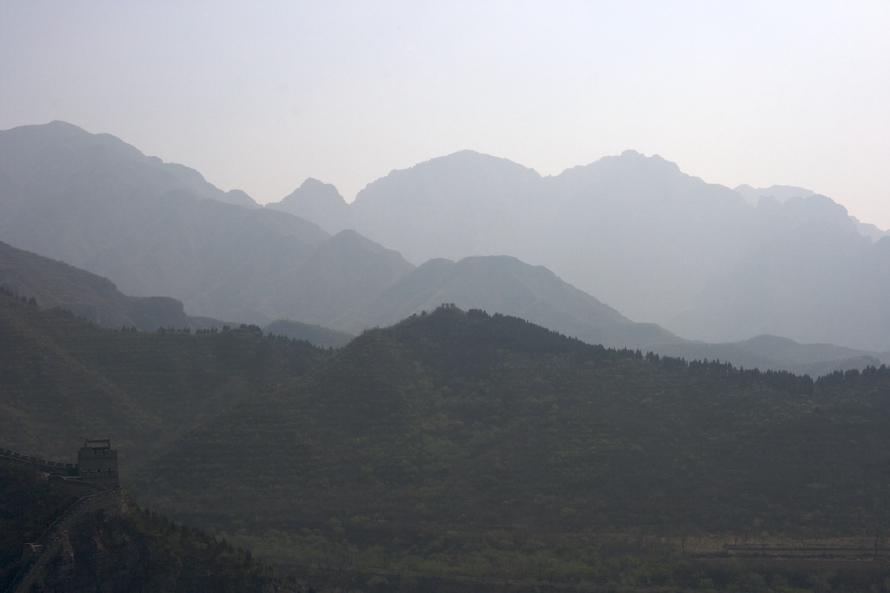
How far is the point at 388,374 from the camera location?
6844 cm

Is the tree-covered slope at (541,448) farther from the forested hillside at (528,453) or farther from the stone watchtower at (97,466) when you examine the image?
the stone watchtower at (97,466)

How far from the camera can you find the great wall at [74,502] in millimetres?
29484

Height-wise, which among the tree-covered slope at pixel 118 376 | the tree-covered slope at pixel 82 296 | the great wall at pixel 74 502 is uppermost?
the tree-covered slope at pixel 82 296

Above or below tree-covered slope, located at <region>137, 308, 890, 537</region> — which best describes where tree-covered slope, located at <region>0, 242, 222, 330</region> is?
above

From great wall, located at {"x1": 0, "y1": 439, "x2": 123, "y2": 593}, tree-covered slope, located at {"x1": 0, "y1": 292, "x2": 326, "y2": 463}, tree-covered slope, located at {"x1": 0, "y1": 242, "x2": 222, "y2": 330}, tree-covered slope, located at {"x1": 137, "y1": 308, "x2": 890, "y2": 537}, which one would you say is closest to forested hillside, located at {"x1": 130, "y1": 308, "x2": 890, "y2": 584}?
tree-covered slope, located at {"x1": 137, "y1": 308, "x2": 890, "y2": 537}

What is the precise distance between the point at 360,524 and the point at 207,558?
69.5 feet

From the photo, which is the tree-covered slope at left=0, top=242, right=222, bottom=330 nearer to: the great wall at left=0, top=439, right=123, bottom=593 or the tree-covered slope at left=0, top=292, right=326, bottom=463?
the tree-covered slope at left=0, top=292, right=326, bottom=463

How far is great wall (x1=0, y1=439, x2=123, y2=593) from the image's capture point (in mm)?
29484

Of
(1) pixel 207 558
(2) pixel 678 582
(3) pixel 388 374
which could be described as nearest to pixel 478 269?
(3) pixel 388 374

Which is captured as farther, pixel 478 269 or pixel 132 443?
pixel 478 269

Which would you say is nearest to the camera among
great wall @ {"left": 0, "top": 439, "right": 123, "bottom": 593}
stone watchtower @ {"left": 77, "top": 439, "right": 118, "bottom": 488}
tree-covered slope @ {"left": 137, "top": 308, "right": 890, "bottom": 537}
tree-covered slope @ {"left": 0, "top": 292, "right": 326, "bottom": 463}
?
great wall @ {"left": 0, "top": 439, "right": 123, "bottom": 593}

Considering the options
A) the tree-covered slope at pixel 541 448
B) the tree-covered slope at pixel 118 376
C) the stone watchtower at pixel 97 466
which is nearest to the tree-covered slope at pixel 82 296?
the tree-covered slope at pixel 118 376

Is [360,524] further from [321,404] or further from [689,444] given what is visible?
[689,444]

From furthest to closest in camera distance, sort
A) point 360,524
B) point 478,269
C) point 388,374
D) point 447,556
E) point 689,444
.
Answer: point 478,269 → point 388,374 → point 689,444 → point 360,524 → point 447,556
